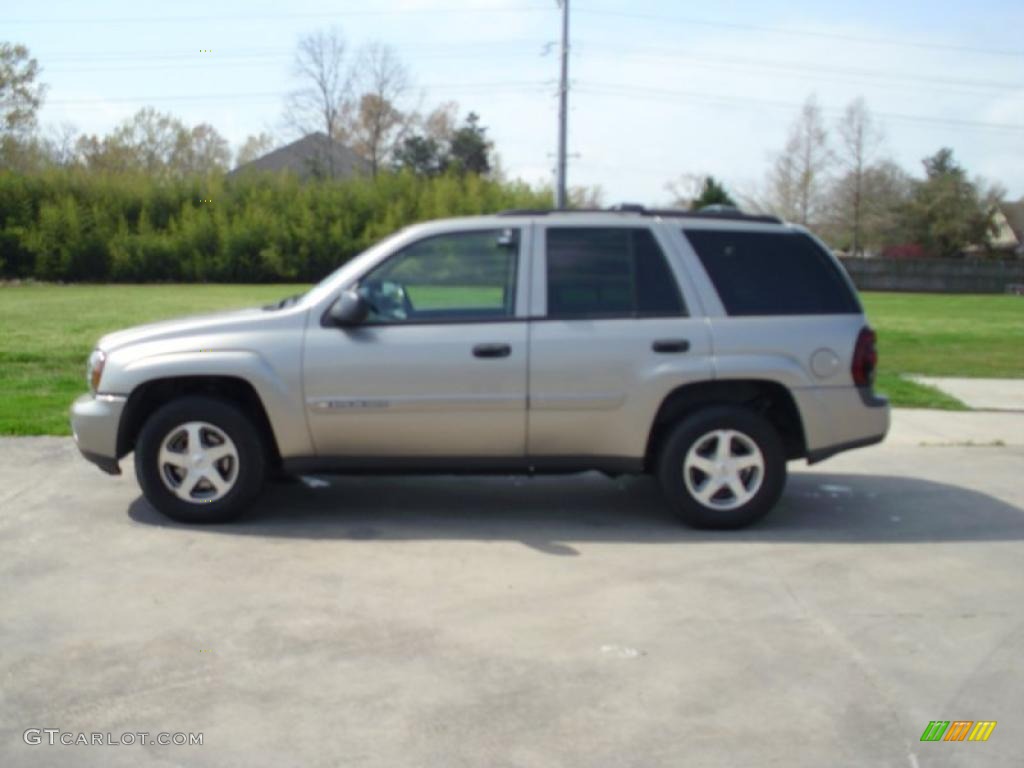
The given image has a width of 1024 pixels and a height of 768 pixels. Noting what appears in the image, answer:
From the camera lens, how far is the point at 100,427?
6.86 metres

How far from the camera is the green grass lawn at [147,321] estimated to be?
11797 millimetres

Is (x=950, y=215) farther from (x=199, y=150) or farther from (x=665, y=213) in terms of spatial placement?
(x=665, y=213)

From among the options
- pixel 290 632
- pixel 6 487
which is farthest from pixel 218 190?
pixel 290 632

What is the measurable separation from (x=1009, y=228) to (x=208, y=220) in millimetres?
52865

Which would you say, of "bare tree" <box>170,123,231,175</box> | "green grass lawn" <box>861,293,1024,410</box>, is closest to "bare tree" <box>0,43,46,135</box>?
"bare tree" <box>170,123,231,175</box>

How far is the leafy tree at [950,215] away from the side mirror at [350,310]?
219ft

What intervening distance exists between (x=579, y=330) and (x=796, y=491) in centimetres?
234

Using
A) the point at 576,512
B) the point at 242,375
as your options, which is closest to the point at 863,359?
the point at 576,512

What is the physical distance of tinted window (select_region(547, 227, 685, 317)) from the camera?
6883 mm

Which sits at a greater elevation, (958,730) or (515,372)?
(515,372)

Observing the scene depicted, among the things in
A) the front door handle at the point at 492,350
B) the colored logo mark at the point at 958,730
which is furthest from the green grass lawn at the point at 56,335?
the colored logo mark at the point at 958,730

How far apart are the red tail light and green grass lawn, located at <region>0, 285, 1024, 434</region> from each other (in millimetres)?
2171

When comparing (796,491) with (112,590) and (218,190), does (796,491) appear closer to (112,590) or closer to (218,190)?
(112,590)

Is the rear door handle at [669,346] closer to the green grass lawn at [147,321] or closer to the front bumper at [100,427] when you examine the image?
the green grass lawn at [147,321]
